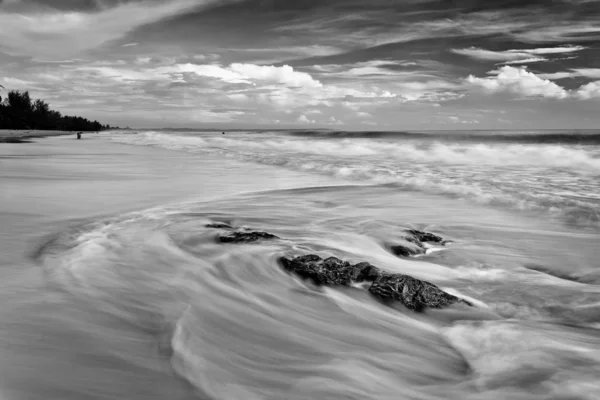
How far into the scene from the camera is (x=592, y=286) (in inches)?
140

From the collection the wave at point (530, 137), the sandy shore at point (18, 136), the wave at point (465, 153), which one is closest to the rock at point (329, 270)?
the wave at point (465, 153)

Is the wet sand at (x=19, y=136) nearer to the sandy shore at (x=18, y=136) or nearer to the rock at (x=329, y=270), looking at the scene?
the sandy shore at (x=18, y=136)

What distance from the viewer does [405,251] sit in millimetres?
4273

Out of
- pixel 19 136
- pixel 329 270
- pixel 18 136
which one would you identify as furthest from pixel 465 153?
pixel 19 136

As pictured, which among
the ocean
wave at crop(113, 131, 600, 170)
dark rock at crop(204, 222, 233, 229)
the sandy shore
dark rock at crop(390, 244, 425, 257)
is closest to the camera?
the ocean

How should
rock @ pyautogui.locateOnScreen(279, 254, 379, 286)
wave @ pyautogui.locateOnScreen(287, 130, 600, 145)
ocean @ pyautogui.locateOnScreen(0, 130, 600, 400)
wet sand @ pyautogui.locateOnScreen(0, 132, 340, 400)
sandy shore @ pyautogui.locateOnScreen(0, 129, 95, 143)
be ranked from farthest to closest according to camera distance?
1. wave @ pyautogui.locateOnScreen(287, 130, 600, 145)
2. sandy shore @ pyautogui.locateOnScreen(0, 129, 95, 143)
3. rock @ pyautogui.locateOnScreen(279, 254, 379, 286)
4. ocean @ pyautogui.locateOnScreen(0, 130, 600, 400)
5. wet sand @ pyautogui.locateOnScreen(0, 132, 340, 400)

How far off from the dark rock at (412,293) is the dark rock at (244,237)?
5.06 ft

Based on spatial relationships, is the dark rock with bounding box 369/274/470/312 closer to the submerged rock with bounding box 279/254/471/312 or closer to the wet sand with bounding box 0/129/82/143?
the submerged rock with bounding box 279/254/471/312

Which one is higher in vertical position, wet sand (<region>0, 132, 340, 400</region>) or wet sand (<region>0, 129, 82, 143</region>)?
wet sand (<region>0, 129, 82, 143</region>)

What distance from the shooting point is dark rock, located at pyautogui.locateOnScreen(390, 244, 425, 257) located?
4.24 m

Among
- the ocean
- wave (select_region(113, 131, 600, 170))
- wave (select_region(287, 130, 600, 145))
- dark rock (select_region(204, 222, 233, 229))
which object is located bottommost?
the ocean

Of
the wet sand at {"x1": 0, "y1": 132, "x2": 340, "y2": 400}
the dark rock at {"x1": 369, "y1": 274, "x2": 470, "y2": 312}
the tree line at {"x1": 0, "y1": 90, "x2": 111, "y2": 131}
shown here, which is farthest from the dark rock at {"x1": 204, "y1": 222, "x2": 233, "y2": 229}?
the tree line at {"x1": 0, "y1": 90, "x2": 111, "y2": 131}

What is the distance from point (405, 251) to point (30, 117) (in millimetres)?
84338

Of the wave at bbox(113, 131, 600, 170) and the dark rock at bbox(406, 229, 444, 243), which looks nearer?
the dark rock at bbox(406, 229, 444, 243)
